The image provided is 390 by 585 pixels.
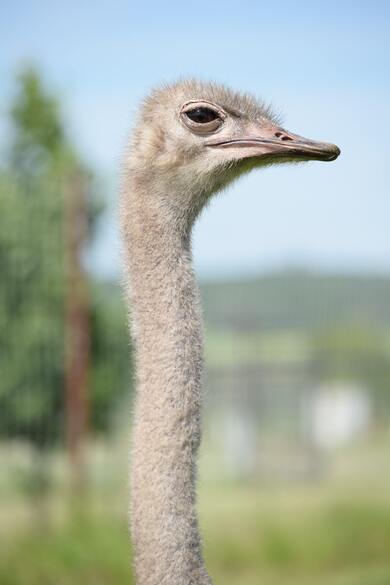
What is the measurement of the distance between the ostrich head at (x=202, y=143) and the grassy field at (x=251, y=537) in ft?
13.9

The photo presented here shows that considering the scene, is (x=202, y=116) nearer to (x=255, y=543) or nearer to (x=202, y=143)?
(x=202, y=143)

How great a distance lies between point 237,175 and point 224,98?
196 millimetres

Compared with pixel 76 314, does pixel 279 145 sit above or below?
below

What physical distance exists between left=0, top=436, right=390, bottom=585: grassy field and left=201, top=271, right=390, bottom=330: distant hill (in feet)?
4.08

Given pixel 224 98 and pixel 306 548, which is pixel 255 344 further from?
→ pixel 224 98

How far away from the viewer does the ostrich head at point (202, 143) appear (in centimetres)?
306

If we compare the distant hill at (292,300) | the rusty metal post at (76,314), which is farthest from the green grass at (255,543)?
the distant hill at (292,300)

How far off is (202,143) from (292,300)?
6564 millimetres

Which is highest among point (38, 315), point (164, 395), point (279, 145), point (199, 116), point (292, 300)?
point (292, 300)

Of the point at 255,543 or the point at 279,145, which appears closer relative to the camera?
the point at 279,145

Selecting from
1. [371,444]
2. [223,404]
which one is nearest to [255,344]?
[223,404]

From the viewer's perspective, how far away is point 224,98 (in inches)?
125

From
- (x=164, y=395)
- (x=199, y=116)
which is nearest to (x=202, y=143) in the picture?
(x=199, y=116)

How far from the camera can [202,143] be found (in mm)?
3131
